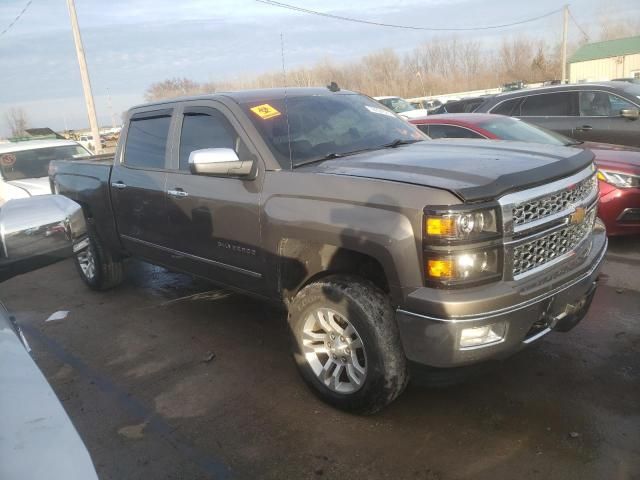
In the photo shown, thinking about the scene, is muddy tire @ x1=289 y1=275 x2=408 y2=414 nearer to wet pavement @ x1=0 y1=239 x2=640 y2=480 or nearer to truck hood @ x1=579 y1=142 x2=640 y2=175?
wet pavement @ x1=0 y1=239 x2=640 y2=480

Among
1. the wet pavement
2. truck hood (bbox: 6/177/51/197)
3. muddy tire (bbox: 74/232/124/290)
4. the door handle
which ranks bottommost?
the wet pavement

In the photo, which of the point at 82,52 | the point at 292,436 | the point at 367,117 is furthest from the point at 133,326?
the point at 82,52

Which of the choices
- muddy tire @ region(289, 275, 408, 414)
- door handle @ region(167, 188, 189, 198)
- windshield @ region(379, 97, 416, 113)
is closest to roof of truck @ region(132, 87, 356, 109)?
door handle @ region(167, 188, 189, 198)

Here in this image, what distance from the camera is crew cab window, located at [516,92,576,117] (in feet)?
27.0

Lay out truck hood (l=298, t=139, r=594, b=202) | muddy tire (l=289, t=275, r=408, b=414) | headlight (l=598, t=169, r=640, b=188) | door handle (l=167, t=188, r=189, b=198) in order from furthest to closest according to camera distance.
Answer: headlight (l=598, t=169, r=640, b=188) < door handle (l=167, t=188, r=189, b=198) < muddy tire (l=289, t=275, r=408, b=414) < truck hood (l=298, t=139, r=594, b=202)

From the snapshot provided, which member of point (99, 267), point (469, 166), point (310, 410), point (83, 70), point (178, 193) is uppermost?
point (83, 70)

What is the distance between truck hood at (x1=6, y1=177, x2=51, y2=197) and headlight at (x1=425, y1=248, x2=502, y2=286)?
22.0 ft

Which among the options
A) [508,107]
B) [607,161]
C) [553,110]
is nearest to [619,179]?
[607,161]

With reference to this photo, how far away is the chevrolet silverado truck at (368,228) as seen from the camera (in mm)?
2539

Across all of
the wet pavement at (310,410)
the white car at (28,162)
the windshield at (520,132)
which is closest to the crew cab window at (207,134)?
the wet pavement at (310,410)

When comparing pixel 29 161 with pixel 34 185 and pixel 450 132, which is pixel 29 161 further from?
pixel 450 132

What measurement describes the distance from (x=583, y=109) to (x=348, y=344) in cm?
694

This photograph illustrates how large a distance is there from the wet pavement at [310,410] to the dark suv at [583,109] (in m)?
3.88

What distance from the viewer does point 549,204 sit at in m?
2.79
